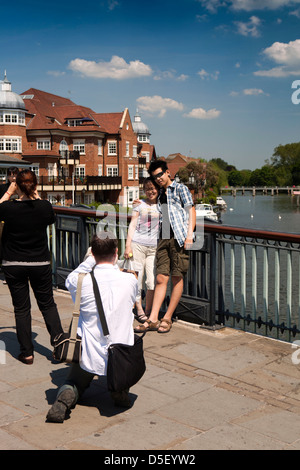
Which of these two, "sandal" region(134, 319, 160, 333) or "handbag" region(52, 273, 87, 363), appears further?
"sandal" region(134, 319, 160, 333)

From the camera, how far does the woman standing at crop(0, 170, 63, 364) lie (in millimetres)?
5012

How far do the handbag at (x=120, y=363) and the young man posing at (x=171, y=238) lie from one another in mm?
2211

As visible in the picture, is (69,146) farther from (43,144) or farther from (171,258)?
(171,258)

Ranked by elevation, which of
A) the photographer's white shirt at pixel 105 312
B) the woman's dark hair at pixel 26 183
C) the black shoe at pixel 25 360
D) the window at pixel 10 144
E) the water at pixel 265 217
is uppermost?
the window at pixel 10 144

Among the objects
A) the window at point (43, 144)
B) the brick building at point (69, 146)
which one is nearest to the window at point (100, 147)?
the brick building at point (69, 146)

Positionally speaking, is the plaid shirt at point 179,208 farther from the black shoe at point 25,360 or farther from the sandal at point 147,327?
the black shoe at point 25,360

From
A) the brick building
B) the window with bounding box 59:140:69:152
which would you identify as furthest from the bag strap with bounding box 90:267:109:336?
the window with bounding box 59:140:69:152

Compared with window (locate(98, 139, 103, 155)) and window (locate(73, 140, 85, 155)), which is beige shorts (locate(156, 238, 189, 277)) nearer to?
window (locate(73, 140, 85, 155))

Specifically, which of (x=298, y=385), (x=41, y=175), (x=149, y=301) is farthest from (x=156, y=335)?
(x=41, y=175)

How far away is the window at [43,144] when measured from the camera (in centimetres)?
6278

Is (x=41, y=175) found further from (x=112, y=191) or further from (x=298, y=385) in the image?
(x=298, y=385)

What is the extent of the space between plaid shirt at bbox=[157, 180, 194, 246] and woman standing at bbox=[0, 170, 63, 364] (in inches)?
58.5

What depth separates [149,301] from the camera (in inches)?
260

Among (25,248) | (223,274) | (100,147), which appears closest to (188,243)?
(223,274)
